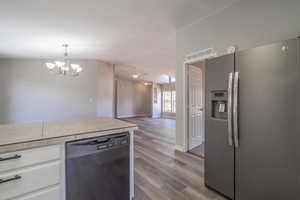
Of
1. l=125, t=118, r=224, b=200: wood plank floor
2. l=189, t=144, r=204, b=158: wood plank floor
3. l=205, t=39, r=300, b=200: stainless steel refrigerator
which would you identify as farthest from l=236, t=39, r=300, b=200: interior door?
l=189, t=144, r=204, b=158: wood plank floor

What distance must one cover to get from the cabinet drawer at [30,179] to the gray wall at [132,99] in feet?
27.2

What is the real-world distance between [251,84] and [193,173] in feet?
5.22

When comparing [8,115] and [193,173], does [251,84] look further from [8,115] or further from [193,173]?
[8,115]

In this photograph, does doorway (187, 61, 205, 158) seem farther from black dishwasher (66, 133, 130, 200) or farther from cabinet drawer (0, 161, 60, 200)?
cabinet drawer (0, 161, 60, 200)

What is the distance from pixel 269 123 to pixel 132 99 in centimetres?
901

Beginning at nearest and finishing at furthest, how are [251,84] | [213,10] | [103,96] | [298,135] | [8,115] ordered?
[298,135] < [251,84] < [213,10] < [8,115] < [103,96]

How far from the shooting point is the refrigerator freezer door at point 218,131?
1.65m

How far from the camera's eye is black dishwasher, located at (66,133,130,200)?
1.21 m

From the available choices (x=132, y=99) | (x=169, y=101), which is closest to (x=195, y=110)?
(x=169, y=101)

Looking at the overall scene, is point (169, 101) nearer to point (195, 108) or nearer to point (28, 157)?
point (195, 108)

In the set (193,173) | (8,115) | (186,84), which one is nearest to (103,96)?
(8,115)

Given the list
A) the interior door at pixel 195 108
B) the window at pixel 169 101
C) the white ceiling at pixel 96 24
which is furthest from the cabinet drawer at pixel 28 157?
the window at pixel 169 101

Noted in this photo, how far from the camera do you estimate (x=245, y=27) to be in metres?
2.17

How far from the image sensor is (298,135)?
1175 mm
